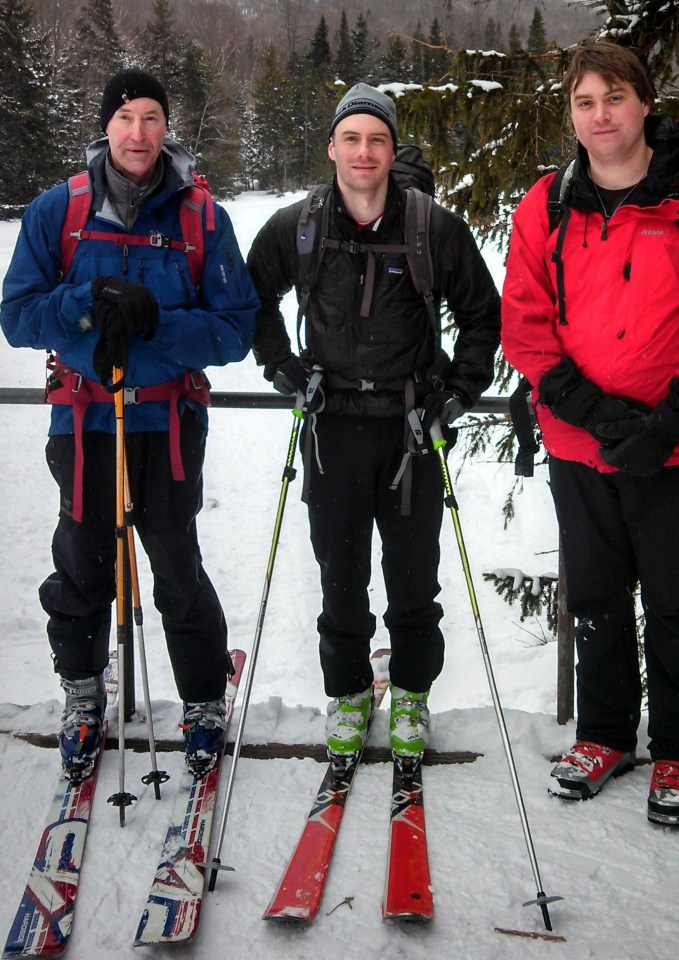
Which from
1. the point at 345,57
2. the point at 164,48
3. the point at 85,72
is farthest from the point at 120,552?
the point at 345,57

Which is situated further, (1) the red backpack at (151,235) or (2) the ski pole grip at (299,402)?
(2) the ski pole grip at (299,402)

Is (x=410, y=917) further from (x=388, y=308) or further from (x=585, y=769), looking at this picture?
(x=388, y=308)

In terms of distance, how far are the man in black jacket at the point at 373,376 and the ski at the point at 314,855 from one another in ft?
0.37

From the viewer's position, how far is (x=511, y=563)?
10.7 metres

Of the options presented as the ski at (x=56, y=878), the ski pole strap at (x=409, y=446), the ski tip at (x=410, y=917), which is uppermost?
the ski pole strap at (x=409, y=446)

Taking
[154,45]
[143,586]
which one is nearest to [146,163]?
[143,586]

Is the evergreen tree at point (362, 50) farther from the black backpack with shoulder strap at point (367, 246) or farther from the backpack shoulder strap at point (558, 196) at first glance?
the backpack shoulder strap at point (558, 196)

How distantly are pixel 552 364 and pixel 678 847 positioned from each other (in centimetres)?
162

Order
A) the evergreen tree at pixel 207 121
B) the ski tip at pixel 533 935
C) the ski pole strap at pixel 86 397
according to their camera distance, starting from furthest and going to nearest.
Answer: the evergreen tree at pixel 207 121 < the ski pole strap at pixel 86 397 < the ski tip at pixel 533 935

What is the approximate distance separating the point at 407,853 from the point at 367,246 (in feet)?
6.71

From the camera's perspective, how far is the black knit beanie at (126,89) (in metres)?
2.48

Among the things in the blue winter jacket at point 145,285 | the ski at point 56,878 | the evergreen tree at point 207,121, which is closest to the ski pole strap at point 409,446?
the blue winter jacket at point 145,285

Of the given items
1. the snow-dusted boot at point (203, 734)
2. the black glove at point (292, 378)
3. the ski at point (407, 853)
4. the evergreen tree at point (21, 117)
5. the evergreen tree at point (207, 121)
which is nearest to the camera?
the ski at point (407, 853)

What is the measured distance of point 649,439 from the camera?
2.28 m
